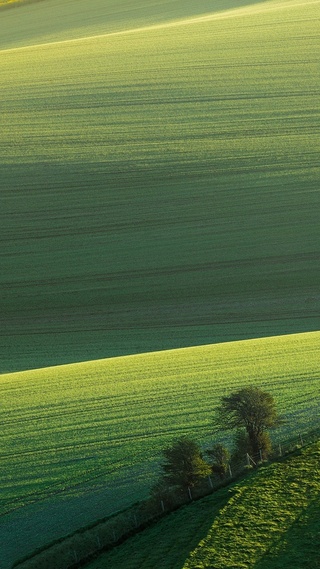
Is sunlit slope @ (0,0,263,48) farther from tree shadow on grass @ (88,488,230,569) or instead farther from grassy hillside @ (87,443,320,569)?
tree shadow on grass @ (88,488,230,569)

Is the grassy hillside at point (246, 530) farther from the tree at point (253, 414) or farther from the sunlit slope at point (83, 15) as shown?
the sunlit slope at point (83, 15)

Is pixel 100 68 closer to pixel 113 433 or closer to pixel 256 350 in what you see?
pixel 256 350

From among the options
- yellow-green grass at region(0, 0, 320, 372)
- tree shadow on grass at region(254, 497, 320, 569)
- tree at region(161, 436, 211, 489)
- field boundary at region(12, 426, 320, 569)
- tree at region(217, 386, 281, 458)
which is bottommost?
tree shadow on grass at region(254, 497, 320, 569)

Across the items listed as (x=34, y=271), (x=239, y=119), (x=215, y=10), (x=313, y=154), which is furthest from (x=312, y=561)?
(x=215, y=10)

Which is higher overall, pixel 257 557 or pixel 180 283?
pixel 180 283

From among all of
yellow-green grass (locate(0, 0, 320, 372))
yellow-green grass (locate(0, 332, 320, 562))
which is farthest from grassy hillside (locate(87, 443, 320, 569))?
yellow-green grass (locate(0, 0, 320, 372))
